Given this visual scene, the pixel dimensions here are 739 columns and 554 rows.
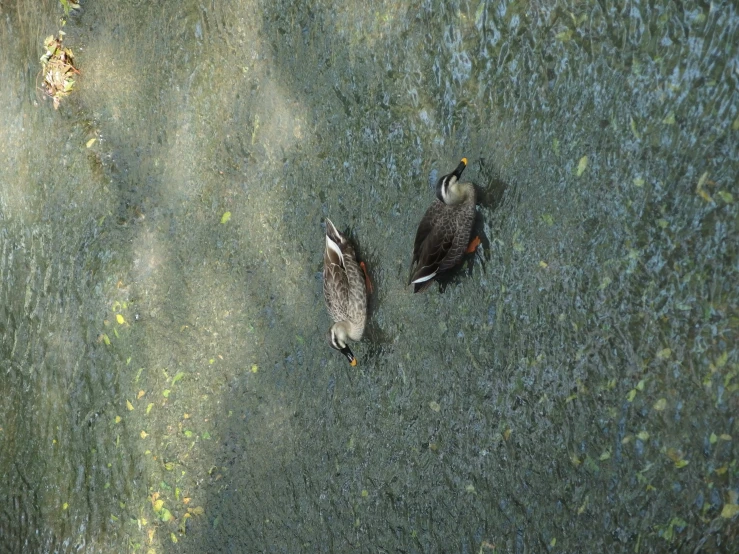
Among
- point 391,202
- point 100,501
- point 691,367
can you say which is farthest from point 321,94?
point 100,501

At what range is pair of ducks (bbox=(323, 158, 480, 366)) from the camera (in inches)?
114

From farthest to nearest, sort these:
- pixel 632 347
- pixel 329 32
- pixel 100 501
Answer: pixel 100 501 < pixel 329 32 < pixel 632 347

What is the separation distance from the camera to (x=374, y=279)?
3393mm

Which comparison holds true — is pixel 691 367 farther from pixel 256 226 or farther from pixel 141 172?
pixel 141 172

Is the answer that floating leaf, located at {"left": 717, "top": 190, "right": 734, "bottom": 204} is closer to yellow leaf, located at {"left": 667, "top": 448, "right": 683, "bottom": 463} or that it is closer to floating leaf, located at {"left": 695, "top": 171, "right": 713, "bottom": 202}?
floating leaf, located at {"left": 695, "top": 171, "right": 713, "bottom": 202}

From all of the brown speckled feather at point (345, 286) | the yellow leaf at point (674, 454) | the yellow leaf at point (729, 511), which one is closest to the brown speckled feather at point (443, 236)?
the brown speckled feather at point (345, 286)

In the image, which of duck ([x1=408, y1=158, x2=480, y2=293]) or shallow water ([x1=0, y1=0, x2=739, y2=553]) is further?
duck ([x1=408, y1=158, x2=480, y2=293])

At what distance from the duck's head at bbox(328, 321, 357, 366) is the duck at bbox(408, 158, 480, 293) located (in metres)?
0.54

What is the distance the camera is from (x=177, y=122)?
417 centimetres

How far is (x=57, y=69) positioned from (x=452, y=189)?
3.07 m

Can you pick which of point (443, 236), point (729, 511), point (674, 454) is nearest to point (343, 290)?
point (443, 236)

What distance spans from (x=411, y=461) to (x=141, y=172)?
2360 mm

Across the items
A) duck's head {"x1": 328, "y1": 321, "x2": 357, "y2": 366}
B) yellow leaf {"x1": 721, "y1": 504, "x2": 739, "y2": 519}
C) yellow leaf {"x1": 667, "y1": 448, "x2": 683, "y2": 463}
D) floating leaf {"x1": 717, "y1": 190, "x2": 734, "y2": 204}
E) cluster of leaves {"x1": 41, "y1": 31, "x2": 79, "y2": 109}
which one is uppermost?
cluster of leaves {"x1": 41, "y1": 31, "x2": 79, "y2": 109}

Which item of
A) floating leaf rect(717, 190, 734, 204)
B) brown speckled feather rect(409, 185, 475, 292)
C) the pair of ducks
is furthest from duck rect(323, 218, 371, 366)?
floating leaf rect(717, 190, 734, 204)
